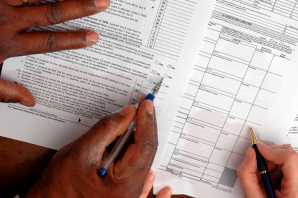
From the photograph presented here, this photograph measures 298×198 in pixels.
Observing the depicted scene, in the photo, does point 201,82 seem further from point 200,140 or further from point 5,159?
point 5,159

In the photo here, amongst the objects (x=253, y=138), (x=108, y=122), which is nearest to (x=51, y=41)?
(x=108, y=122)

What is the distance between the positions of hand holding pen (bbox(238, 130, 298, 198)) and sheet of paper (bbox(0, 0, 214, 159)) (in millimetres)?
277

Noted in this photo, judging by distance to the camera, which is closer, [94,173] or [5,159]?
[94,173]

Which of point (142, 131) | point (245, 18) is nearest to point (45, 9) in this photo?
point (142, 131)

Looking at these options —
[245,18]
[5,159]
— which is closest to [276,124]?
[245,18]

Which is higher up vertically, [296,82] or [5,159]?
[296,82]

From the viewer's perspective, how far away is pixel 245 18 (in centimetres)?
66

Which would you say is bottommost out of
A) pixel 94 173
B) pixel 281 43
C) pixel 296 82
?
pixel 94 173

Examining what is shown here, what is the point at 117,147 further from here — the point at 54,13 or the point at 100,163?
the point at 54,13

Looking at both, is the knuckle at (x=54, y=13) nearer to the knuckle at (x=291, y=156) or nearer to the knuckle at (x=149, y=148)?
the knuckle at (x=149, y=148)

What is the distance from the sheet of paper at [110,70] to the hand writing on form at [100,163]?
0.13 m

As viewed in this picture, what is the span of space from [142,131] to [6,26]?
0.49 metres

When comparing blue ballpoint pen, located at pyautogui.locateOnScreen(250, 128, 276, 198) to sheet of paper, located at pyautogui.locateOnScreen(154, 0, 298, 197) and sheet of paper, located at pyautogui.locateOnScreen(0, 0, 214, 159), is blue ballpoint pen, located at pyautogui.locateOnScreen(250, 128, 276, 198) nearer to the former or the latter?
sheet of paper, located at pyautogui.locateOnScreen(154, 0, 298, 197)

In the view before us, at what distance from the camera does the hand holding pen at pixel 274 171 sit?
0.61 meters
